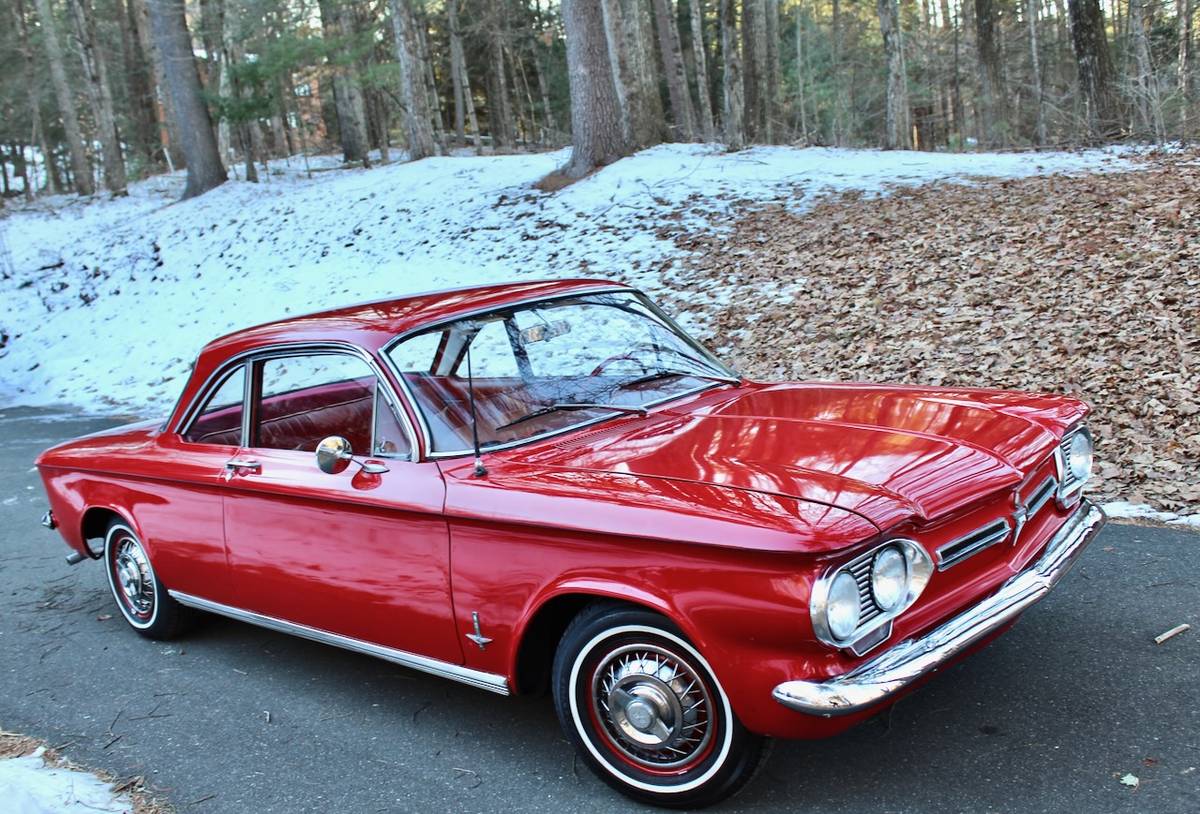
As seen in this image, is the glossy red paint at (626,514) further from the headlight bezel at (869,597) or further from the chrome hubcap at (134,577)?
the chrome hubcap at (134,577)

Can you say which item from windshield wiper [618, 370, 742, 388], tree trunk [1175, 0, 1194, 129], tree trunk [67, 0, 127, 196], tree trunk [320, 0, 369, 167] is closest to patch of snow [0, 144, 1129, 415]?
tree trunk [1175, 0, 1194, 129]

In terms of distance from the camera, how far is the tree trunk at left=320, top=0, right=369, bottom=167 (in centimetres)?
2416

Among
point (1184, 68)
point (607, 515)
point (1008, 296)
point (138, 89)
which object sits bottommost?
point (1008, 296)

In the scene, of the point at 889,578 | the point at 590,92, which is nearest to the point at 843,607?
the point at 889,578

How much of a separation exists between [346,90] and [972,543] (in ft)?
89.0

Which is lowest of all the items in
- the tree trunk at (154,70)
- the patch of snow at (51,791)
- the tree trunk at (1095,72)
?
the patch of snow at (51,791)

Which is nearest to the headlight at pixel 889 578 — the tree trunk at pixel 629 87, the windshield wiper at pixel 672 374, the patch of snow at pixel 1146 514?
the windshield wiper at pixel 672 374

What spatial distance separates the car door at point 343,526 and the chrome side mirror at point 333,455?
0.06 meters

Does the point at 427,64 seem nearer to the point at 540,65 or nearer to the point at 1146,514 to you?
the point at 540,65

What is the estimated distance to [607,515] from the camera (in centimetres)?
301

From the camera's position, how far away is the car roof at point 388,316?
13.2 feet

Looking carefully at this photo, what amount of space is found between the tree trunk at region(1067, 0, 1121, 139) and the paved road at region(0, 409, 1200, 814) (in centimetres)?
1159

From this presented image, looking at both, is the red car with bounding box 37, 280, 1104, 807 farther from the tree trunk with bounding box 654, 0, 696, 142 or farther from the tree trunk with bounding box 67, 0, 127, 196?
the tree trunk with bounding box 67, 0, 127, 196

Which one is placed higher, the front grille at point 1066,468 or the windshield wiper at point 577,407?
the windshield wiper at point 577,407
